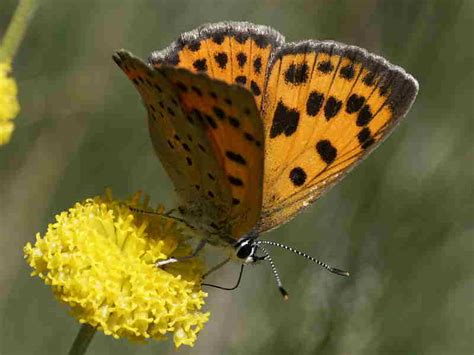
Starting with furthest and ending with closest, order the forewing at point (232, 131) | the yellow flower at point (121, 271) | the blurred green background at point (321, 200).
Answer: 1. the blurred green background at point (321, 200)
2. the yellow flower at point (121, 271)
3. the forewing at point (232, 131)

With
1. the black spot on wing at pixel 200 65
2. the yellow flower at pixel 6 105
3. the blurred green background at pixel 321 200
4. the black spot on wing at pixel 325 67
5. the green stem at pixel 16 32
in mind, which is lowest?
the blurred green background at pixel 321 200

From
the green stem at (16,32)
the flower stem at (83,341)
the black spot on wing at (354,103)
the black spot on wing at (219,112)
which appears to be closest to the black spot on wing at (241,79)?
the black spot on wing at (354,103)

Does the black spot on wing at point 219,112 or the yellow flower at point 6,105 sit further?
the yellow flower at point 6,105

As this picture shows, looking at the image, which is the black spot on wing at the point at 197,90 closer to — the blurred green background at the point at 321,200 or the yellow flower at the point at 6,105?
the yellow flower at the point at 6,105

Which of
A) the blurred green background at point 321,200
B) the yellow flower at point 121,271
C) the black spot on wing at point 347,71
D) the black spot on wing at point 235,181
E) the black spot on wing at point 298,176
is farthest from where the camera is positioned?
the blurred green background at point 321,200

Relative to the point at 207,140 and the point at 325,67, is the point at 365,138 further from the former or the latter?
the point at 207,140

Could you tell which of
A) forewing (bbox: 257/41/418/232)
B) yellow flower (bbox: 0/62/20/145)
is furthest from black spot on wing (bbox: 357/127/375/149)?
yellow flower (bbox: 0/62/20/145)

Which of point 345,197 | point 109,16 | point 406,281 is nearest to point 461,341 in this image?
point 406,281

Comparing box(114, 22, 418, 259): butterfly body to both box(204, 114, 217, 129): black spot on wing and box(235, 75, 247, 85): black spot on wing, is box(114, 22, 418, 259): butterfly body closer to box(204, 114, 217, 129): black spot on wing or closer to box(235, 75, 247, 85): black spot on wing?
box(235, 75, 247, 85): black spot on wing

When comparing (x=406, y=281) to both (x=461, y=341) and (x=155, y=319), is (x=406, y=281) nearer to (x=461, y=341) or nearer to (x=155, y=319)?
(x=461, y=341)
